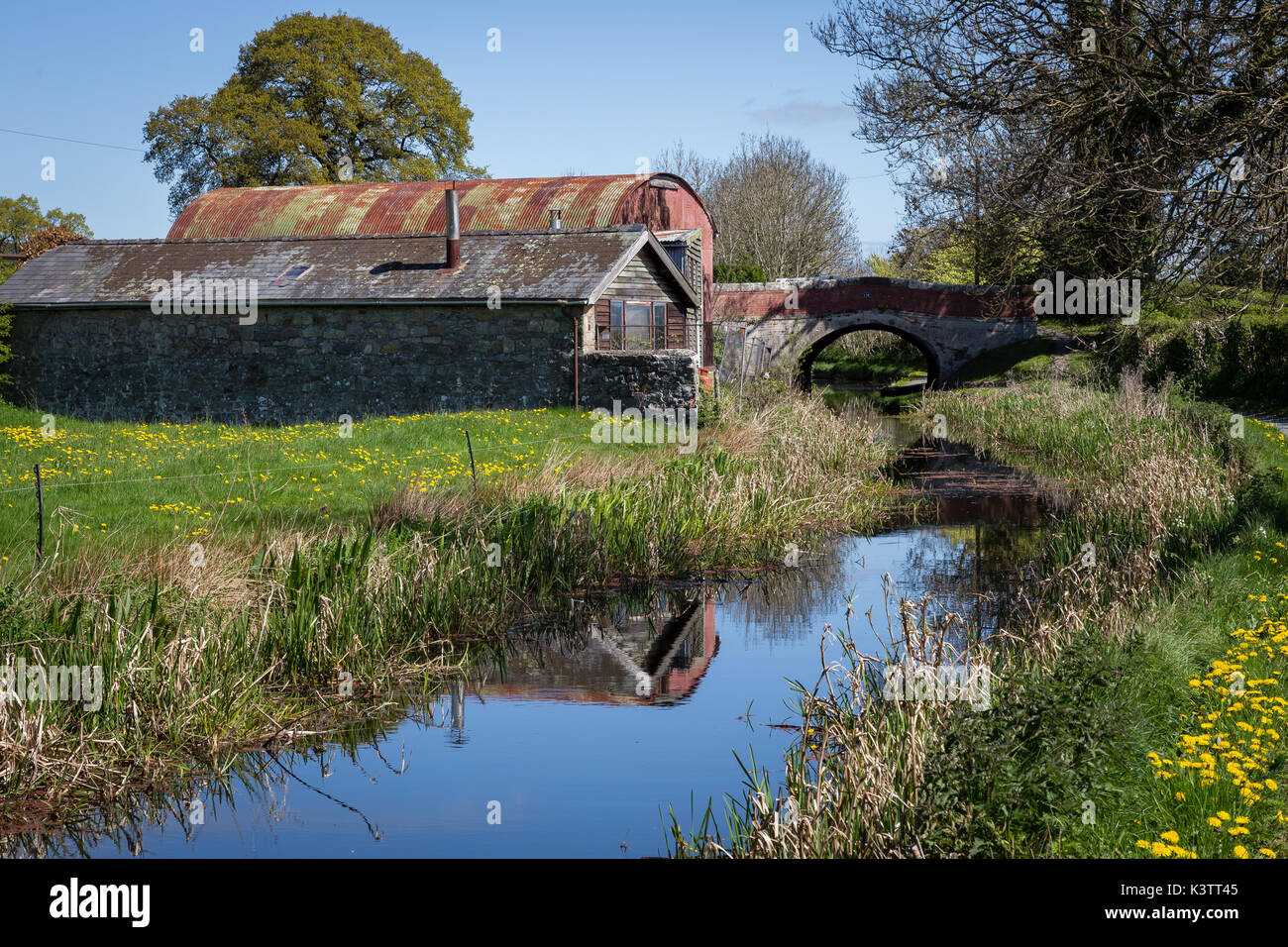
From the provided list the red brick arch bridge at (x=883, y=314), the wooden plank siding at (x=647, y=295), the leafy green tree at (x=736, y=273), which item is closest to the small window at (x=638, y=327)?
the wooden plank siding at (x=647, y=295)

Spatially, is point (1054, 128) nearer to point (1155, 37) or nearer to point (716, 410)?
point (1155, 37)

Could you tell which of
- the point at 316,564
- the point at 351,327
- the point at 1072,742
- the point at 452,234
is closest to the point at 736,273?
the point at 452,234

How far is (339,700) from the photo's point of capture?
863cm

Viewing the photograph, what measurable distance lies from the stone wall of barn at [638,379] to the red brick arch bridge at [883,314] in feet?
57.1

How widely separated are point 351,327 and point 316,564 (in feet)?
48.3

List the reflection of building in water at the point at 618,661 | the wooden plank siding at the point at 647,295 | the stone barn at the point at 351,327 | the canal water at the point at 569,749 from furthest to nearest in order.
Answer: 1. the wooden plank siding at the point at 647,295
2. the stone barn at the point at 351,327
3. the reflection of building in water at the point at 618,661
4. the canal water at the point at 569,749

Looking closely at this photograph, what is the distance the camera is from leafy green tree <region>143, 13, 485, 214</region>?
4172cm

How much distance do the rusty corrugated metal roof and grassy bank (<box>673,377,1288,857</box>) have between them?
48.3 feet

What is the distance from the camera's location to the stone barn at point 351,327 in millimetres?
22359

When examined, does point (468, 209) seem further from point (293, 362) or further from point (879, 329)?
point (879, 329)

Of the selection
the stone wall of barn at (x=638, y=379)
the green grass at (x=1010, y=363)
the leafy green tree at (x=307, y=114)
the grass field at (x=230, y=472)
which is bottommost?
the grass field at (x=230, y=472)

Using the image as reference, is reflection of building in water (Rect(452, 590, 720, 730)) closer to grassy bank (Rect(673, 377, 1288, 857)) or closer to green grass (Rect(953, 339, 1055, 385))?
grassy bank (Rect(673, 377, 1288, 857))

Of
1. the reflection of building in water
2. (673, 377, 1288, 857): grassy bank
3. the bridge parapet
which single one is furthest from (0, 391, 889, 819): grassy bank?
the bridge parapet

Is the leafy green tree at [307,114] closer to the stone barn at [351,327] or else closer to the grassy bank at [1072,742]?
the stone barn at [351,327]
